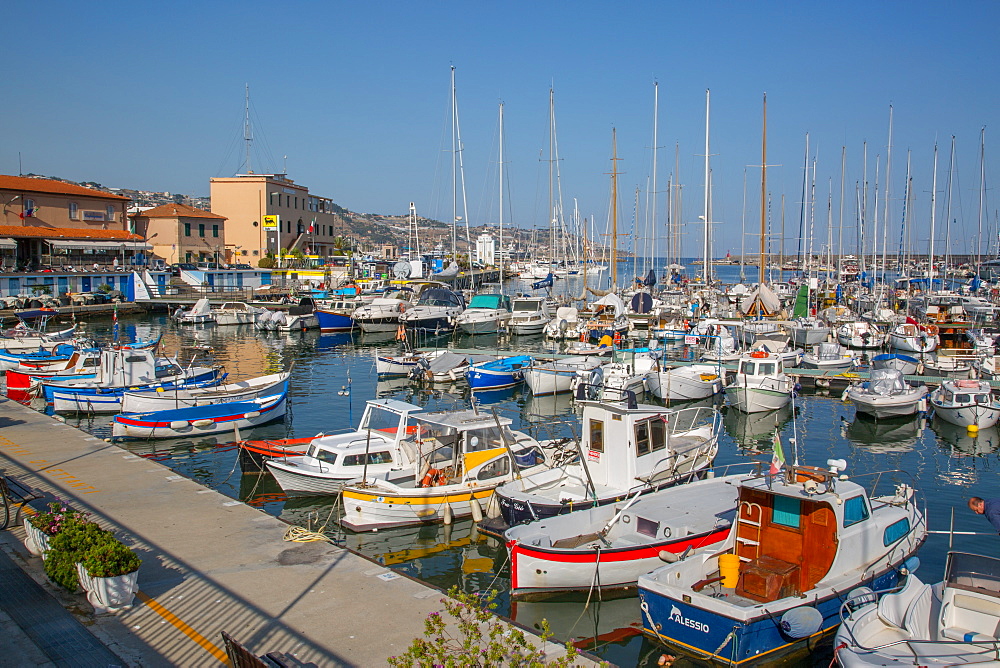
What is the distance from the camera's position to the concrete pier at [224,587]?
33.6ft

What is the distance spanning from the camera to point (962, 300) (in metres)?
65.2

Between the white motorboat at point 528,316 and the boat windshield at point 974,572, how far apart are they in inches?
1906

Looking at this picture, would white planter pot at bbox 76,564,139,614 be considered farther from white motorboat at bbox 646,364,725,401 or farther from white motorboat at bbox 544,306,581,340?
white motorboat at bbox 544,306,581,340

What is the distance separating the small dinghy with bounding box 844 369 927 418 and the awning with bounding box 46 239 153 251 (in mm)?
73838

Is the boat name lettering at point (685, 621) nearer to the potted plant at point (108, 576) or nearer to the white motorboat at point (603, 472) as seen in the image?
the white motorboat at point (603, 472)

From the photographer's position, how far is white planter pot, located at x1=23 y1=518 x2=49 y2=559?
12469 millimetres

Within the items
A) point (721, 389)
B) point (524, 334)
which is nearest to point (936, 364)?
point (721, 389)

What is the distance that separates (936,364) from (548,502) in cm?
3126

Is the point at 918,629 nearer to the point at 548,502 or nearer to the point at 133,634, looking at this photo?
the point at 548,502

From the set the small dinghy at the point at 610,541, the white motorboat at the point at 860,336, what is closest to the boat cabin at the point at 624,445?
the small dinghy at the point at 610,541

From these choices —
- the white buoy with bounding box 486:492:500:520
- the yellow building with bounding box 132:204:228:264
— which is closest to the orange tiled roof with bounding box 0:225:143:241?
the yellow building with bounding box 132:204:228:264

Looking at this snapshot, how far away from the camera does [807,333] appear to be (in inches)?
2046

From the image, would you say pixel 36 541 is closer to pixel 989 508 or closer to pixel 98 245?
pixel 989 508

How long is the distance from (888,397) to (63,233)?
77178 millimetres
